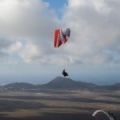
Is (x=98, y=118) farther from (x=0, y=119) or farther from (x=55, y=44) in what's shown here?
(x=55, y=44)

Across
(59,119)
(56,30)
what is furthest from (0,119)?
(56,30)

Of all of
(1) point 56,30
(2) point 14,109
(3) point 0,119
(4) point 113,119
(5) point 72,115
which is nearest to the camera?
(4) point 113,119

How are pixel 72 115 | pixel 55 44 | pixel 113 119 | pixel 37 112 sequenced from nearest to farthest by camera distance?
1. pixel 113 119
2. pixel 55 44
3. pixel 72 115
4. pixel 37 112

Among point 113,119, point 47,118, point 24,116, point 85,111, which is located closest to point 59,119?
point 47,118

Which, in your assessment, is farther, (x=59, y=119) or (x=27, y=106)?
(x=27, y=106)

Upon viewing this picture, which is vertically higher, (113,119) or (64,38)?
(64,38)

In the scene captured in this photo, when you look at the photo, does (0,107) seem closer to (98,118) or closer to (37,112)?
(37,112)
